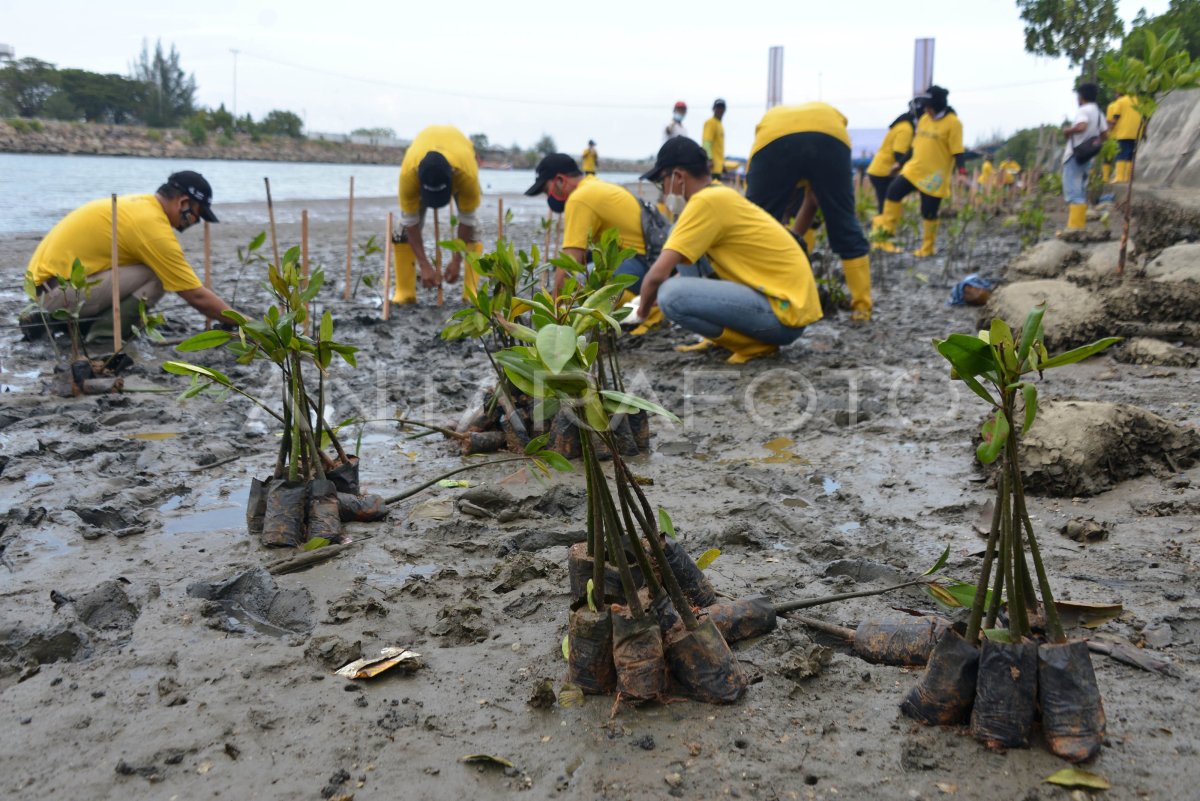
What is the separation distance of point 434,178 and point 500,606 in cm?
551

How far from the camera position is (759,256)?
534 centimetres

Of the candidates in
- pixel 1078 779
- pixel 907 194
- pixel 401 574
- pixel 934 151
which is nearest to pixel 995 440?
pixel 1078 779

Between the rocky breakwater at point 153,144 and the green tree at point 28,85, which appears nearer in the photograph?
the rocky breakwater at point 153,144

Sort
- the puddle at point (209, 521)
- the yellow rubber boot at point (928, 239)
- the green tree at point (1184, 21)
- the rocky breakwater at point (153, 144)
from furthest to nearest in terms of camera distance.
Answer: the rocky breakwater at point (153, 144) < the green tree at point (1184, 21) < the yellow rubber boot at point (928, 239) < the puddle at point (209, 521)

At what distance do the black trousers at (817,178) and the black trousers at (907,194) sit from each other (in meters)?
3.30

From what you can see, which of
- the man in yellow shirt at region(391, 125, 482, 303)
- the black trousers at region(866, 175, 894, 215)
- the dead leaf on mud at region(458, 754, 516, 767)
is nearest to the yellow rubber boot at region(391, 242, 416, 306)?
Result: the man in yellow shirt at region(391, 125, 482, 303)

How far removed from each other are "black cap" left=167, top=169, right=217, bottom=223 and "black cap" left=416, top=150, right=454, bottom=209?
2.09 meters

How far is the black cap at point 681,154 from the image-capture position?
5.12 m

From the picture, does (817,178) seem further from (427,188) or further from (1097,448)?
(1097,448)

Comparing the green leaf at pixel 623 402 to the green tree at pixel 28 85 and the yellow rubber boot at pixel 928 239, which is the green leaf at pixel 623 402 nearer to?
the yellow rubber boot at pixel 928 239

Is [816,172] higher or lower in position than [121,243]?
higher

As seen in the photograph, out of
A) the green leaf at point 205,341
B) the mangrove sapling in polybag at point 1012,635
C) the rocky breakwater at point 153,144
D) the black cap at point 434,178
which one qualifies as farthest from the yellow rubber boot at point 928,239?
the rocky breakwater at point 153,144

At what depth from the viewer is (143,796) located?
1.67 meters

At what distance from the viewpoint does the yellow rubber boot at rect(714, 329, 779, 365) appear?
543 cm
